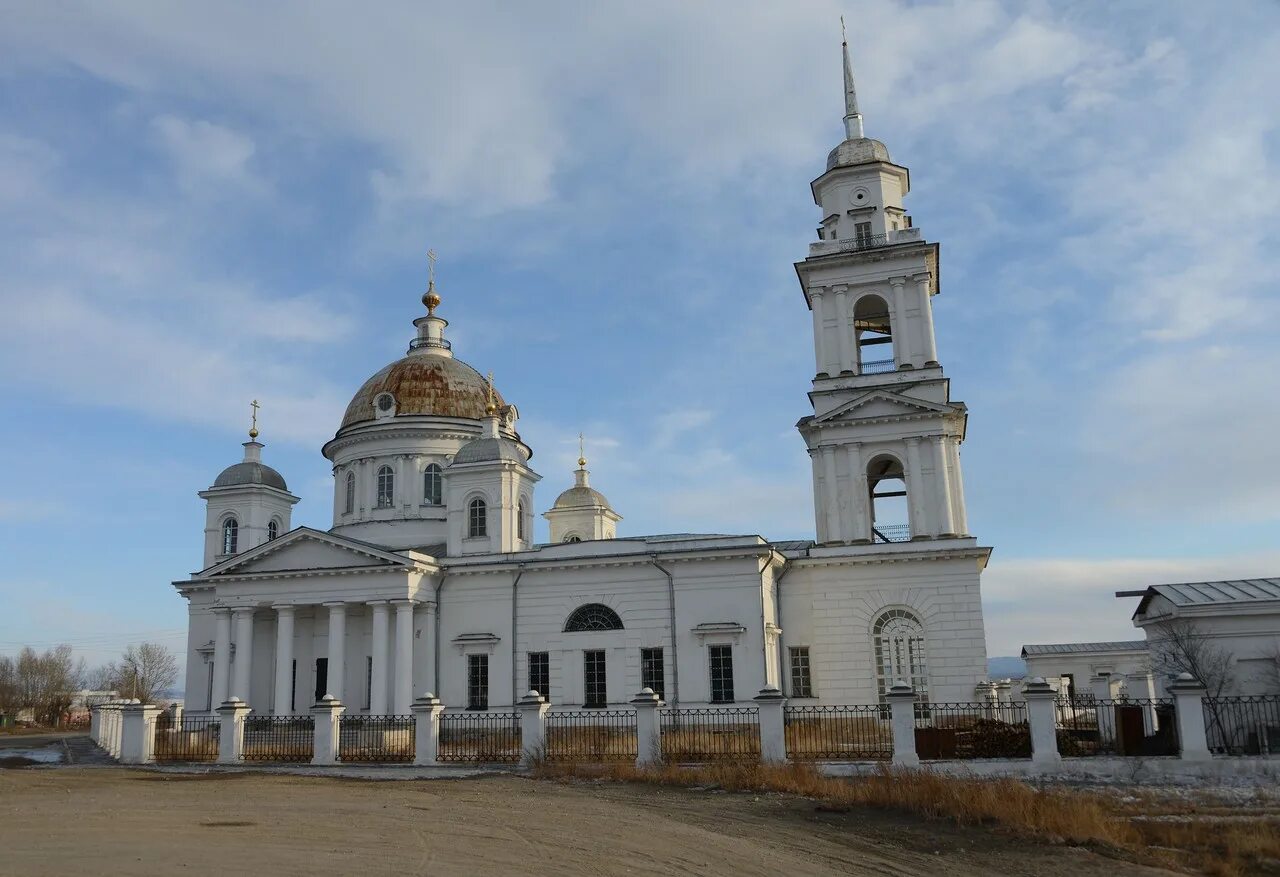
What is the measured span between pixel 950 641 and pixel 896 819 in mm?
15085

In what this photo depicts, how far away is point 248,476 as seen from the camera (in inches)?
1510

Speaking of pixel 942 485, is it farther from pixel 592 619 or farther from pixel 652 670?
pixel 592 619

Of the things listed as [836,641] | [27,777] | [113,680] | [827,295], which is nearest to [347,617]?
[27,777]

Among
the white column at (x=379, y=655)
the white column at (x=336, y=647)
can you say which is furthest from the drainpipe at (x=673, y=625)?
the white column at (x=336, y=647)

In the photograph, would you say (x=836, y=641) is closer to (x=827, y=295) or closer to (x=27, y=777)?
(x=827, y=295)

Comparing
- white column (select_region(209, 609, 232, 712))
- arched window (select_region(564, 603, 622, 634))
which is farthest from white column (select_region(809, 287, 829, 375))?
white column (select_region(209, 609, 232, 712))

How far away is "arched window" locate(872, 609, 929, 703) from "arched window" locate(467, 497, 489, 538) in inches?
510

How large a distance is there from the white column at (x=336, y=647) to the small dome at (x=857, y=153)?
20024 mm

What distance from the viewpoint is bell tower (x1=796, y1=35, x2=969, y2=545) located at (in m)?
28.8

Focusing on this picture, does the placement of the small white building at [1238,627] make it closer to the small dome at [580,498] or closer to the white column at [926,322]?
the white column at [926,322]

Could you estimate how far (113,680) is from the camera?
11169 centimetres

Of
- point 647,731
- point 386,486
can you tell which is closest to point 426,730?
point 647,731

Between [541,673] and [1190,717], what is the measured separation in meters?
18.0

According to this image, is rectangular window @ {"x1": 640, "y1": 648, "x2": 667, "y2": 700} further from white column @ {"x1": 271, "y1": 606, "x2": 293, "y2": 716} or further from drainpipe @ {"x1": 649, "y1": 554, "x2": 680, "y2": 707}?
white column @ {"x1": 271, "y1": 606, "x2": 293, "y2": 716}
